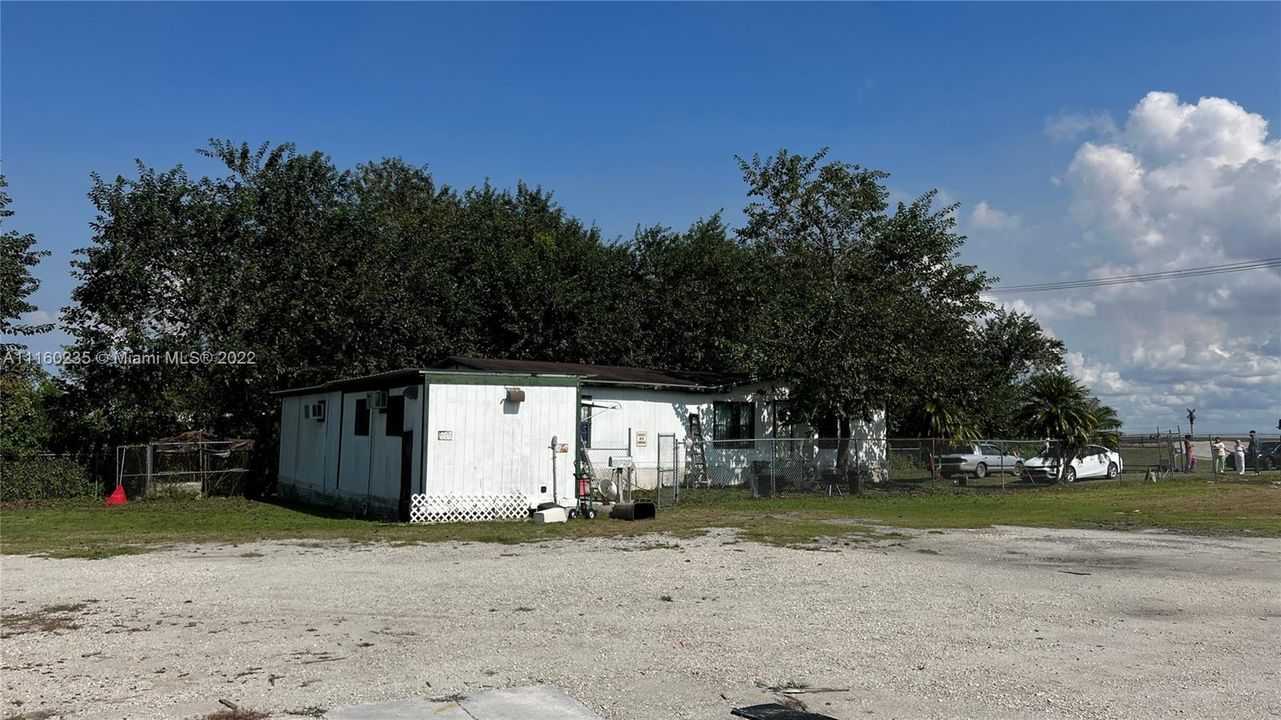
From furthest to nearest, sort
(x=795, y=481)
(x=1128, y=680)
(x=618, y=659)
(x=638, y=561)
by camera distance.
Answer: (x=795, y=481) < (x=638, y=561) < (x=618, y=659) < (x=1128, y=680)

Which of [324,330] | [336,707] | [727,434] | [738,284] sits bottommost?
[336,707]

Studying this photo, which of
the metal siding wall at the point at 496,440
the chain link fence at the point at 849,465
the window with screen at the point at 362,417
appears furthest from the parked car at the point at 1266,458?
the window with screen at the point at 362,417

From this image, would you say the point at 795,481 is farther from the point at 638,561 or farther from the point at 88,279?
the point at 88,279

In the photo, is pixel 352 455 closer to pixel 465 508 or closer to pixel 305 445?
pixel 305 445

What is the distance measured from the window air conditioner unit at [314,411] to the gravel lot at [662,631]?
10.8 meters

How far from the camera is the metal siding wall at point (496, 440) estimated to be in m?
19.0

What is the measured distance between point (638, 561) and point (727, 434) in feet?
54.7

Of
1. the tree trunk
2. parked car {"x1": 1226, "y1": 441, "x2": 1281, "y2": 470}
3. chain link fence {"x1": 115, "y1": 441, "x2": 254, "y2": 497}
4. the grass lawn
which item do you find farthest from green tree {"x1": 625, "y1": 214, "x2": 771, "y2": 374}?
parked car {"x1": 1226, "y1": 441, "x2": 1281, "y2": 470}

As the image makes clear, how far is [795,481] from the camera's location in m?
26.0

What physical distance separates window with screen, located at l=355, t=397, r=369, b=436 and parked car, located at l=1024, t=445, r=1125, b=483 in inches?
833

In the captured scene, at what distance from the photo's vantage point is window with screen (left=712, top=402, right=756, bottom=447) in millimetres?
29438

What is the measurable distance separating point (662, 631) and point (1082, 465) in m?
29.1

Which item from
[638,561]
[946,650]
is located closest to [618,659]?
[946,650]

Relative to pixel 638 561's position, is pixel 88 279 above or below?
above
